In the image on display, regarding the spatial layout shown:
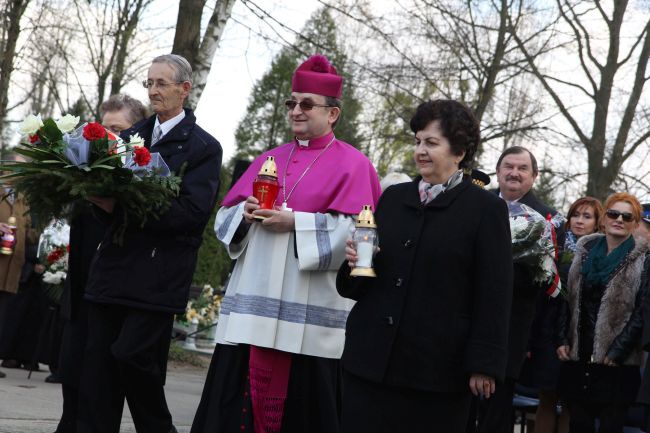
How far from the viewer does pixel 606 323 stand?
7707mm

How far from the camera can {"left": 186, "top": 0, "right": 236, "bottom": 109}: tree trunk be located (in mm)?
11969

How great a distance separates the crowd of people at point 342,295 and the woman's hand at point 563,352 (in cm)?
1

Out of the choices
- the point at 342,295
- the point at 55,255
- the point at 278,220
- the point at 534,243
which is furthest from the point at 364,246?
the point at 55,255

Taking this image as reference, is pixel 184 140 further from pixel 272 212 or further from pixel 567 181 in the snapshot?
pixel 567 181

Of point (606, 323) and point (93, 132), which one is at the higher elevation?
point (93, 132)

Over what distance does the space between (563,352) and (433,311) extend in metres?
3.97

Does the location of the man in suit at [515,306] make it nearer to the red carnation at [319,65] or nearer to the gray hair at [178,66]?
the red carnation at [319,65]

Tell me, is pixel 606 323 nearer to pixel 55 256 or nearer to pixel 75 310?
pixel 75 310

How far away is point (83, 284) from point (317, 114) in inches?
70.6

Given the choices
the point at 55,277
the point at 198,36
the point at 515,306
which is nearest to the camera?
the point at 515,306

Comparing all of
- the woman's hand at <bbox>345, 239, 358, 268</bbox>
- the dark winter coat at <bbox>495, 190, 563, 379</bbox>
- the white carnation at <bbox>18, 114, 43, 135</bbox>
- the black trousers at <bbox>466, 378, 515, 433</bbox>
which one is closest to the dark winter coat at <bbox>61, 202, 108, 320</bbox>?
the white carnation at <bbox>18, 114, 43, 135</bbox>

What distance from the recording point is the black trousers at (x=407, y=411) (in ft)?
14.2

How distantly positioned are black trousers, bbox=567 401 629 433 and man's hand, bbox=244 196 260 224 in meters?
3.70

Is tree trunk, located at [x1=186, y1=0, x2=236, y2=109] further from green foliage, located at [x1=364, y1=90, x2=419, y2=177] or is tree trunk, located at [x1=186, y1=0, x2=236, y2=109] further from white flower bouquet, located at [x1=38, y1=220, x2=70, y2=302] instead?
green foliage, located at [x1=364, y1=90, x2=419, y2=177]
